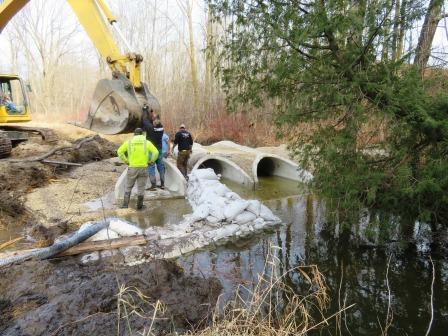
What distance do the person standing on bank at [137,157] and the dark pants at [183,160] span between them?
79.6 inches

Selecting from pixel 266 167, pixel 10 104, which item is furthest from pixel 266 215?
pixel 10 104

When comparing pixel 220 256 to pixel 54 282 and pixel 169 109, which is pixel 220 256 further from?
pixel 169 109

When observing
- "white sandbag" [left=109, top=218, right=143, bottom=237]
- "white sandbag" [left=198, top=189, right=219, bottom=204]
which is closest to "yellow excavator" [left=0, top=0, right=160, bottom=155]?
"white sandbag" [left=198, top=189, right=219, bottom=204]

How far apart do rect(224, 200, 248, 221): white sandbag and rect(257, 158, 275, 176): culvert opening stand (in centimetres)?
550

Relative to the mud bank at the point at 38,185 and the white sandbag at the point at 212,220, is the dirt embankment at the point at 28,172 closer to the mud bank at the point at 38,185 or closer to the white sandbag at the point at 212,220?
the mud bank at the point at 38,185

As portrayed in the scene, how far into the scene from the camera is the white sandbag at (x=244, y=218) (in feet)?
20.9

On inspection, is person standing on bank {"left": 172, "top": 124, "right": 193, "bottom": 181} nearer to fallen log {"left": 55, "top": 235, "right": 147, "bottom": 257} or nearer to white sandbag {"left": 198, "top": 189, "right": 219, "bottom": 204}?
white sandbag {"left": 198, "top": 189, "right": 219, "bottom": 204}

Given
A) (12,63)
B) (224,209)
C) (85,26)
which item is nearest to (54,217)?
(224,209)

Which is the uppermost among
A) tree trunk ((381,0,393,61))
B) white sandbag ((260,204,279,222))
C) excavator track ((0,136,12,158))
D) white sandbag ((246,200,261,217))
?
tree trunk ((381,0,393,61))

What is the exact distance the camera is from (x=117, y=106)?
7.58 m

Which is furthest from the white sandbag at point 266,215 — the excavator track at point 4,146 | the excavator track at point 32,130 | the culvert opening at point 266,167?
the excavator track at point 32,130

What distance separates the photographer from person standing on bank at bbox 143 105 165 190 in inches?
304

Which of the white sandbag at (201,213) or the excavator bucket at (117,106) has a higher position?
the excavator bucket at (117,106)

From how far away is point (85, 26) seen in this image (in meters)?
8.33
